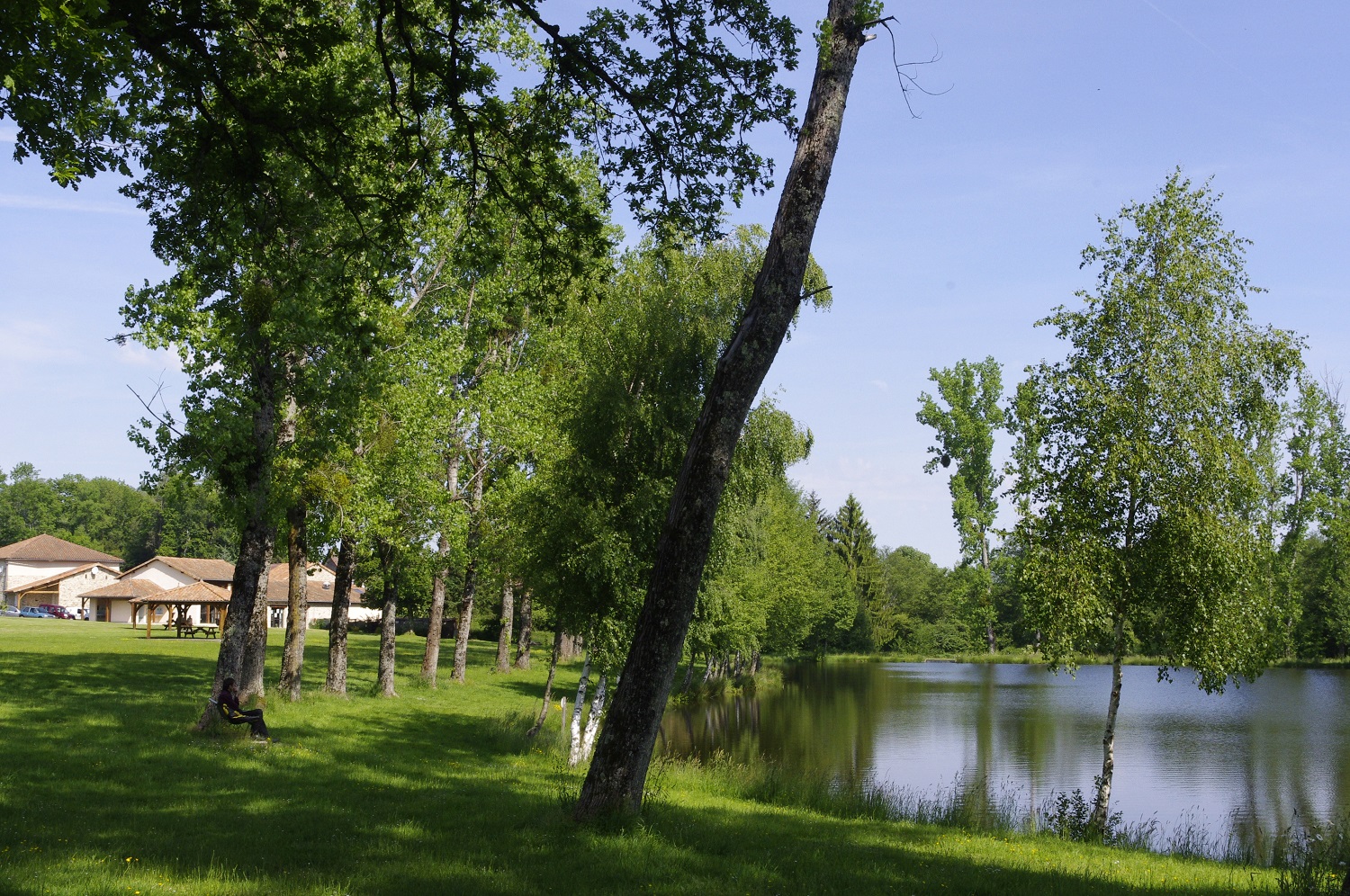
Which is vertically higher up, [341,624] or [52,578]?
[341,624]

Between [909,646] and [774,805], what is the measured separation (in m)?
84.0

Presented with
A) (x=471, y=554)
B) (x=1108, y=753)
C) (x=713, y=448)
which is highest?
(x=713, y=448)

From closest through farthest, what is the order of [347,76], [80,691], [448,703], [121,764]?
[347,76] → [121,764] → [80,691] → [448,703]

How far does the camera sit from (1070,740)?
103ft

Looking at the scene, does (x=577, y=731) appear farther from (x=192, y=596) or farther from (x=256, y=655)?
(x=192, y=596)

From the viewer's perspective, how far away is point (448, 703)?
90.6 feet

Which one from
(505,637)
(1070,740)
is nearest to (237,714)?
(505,637)

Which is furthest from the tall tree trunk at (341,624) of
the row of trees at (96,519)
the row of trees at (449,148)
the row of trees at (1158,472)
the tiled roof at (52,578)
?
the row of trees at (96,519)

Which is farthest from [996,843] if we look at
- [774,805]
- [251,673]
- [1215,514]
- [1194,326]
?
[251,673]

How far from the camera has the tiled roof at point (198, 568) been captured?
87.9 meters

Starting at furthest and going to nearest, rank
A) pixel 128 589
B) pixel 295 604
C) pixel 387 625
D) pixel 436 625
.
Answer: pixel 128 589
pixel 436 625
pixel 387 625
pixel 295 604

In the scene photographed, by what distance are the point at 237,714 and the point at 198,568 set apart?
3250 inches

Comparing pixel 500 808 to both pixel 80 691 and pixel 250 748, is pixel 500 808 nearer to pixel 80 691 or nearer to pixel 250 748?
pixel 250 748

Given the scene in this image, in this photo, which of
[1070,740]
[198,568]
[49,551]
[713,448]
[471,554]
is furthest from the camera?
[49,551]
